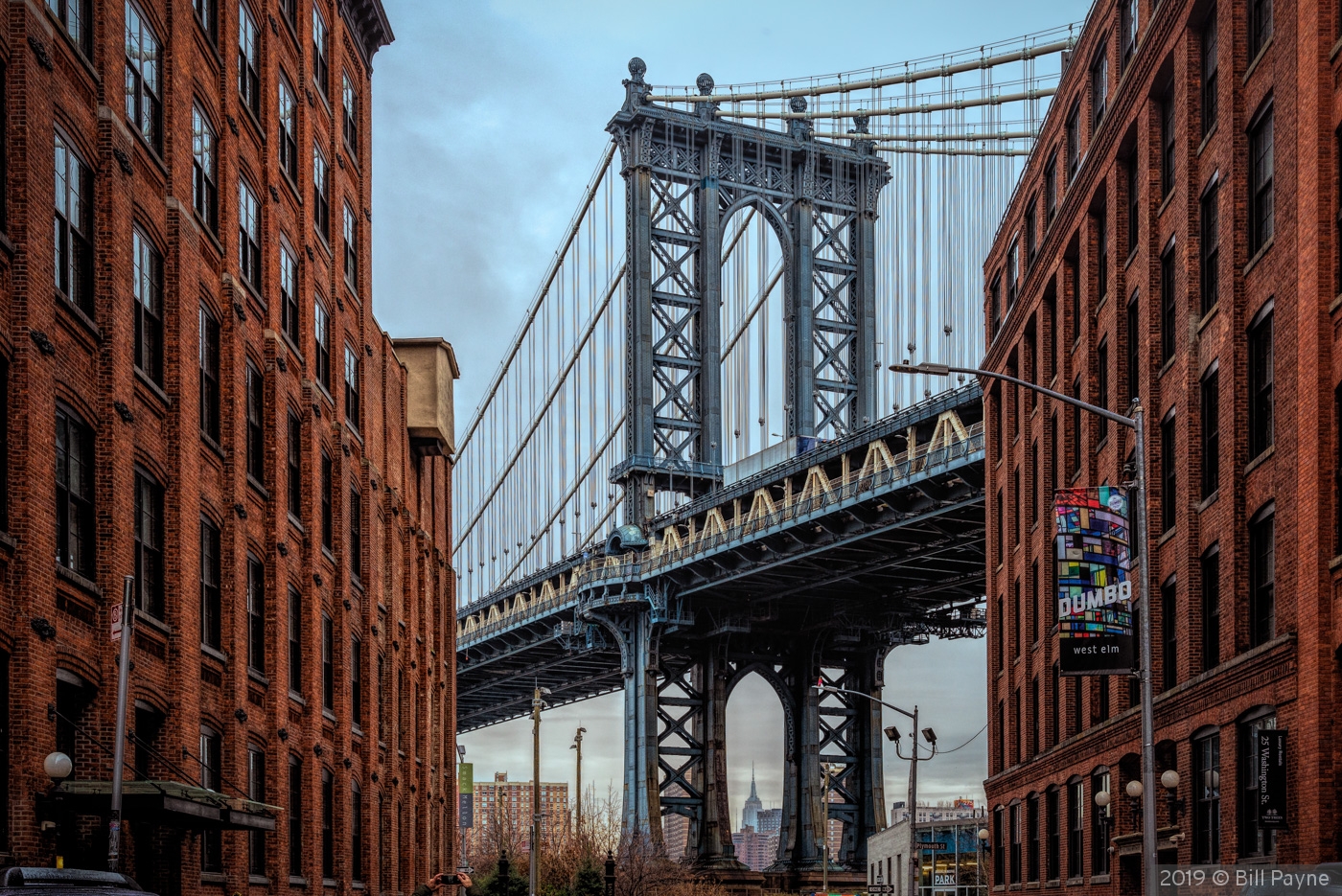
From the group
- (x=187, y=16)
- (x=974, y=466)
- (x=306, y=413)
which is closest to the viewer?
(x=187, y=16)

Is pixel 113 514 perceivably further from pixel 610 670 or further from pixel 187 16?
pixel 610 670

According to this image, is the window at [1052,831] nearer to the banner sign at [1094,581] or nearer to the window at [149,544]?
the banner sign at [1094,581]

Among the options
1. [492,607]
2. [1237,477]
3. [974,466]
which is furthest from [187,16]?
[492,607]

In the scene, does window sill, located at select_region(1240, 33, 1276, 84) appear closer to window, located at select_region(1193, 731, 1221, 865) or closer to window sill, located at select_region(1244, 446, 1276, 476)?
window sill, located at select_region(1244, 446, 1276, 476)

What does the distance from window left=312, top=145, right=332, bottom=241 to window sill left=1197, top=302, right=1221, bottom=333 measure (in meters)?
18.8

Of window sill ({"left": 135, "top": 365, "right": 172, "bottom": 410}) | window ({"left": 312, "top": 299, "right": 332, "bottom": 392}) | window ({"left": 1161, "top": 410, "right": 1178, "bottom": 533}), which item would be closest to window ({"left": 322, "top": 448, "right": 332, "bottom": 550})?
window ({"left": 312, "top": 299, "right": 332, "bottom": 392})

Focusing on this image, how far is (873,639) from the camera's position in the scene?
306ft

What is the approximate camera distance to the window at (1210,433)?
1159 inches

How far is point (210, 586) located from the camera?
29.5 metres

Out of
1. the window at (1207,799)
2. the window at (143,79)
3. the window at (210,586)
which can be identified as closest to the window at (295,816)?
the window at (210,586)

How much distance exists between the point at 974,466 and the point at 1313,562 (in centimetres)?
3757

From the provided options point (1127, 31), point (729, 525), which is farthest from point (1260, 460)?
point (729, 525)

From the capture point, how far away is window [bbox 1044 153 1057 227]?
4522 centimetres

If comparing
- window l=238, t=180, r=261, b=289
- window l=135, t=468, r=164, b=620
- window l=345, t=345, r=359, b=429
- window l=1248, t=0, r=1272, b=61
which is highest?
window l=1248, t=0, r=1272, b=61
